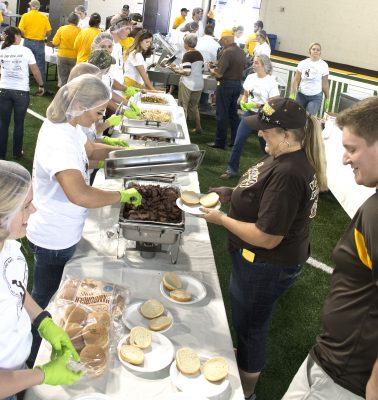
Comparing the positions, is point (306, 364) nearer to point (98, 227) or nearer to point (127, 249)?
point (127, 249)

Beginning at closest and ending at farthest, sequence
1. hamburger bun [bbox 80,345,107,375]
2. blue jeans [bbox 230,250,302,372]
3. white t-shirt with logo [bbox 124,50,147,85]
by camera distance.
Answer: hamburger bun [bbox 80,345,107,375] → blue jeans [bbox 230,250,302,372] → white t-shirt with logo [bbox 124,50,147,85]

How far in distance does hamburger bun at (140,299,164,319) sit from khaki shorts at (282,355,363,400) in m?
0.50

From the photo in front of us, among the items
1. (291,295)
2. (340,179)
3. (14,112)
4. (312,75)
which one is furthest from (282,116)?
(312,75)

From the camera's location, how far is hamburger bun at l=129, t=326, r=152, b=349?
1.43 m

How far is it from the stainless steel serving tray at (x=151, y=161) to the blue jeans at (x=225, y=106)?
11.4 feet

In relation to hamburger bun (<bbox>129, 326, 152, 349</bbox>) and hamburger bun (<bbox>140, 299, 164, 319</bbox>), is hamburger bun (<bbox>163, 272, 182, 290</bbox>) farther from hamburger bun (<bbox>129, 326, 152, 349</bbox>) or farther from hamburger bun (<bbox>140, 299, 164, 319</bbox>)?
hamburger bun (<bbox>129, 326, 152, 349</bbox>)

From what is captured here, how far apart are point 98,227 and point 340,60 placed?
11.2m

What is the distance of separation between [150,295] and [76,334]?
40cm

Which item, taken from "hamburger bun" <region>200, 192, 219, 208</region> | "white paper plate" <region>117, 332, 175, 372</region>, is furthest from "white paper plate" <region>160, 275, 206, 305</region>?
"hamburger bun" <region>200, 192, 219, 208</region>

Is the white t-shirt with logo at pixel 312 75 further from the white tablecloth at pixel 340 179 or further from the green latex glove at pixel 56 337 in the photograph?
the green latex glove at pixel 56 337

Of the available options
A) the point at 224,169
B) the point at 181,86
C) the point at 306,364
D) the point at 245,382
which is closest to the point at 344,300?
the point at 306,364

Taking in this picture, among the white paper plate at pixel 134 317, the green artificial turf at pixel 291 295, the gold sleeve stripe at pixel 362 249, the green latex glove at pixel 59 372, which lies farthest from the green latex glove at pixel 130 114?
the gold sleeve stripe at pixel 362 249

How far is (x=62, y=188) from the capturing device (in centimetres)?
172

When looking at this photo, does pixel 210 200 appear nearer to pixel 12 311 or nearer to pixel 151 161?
pixel 151 161
